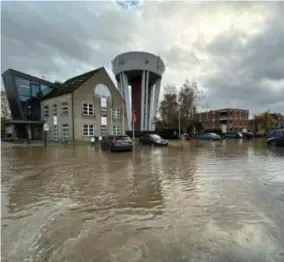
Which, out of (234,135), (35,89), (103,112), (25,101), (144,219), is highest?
(35,89)

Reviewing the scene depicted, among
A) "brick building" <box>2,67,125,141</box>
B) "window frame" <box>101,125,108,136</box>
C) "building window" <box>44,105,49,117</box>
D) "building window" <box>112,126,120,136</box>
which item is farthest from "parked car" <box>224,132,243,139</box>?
"building window" <box>44,105,49,117</box>

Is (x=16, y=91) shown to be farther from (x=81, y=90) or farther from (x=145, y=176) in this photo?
(x=145, y=176)

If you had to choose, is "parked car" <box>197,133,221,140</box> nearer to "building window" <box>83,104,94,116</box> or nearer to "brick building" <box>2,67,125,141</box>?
"brick building" <box>2,67,125,141</box>

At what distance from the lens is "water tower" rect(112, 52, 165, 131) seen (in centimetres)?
5569

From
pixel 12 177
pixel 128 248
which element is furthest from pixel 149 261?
pixel 12 177

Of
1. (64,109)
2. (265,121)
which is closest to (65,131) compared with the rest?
(64,109)

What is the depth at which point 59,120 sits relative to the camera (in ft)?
114

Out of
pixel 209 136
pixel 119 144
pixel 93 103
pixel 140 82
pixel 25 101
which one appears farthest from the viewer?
pixel 140 82

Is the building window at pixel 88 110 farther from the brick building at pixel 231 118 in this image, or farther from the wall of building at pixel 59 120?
the brick building at pixel 231 118

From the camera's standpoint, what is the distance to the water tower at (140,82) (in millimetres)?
55688

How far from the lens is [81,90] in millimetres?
33844

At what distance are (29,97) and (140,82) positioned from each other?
92.5ft

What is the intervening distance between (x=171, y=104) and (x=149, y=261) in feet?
159

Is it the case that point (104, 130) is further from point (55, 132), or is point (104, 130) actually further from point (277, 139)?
point (277, 139)
